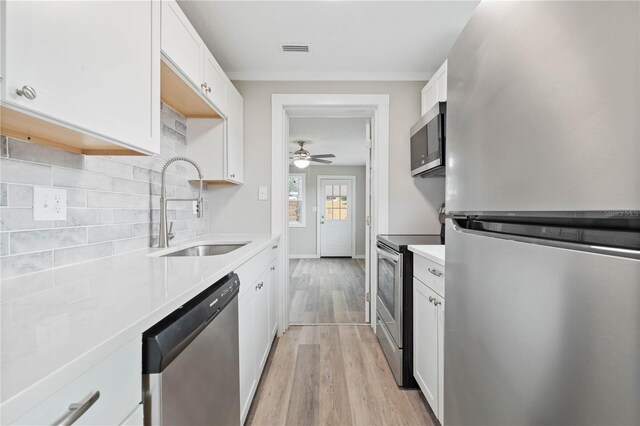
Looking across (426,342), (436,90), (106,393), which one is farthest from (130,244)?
(436,90)

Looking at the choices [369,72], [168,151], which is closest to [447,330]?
[168,151]

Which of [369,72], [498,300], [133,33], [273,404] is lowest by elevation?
[273,404]

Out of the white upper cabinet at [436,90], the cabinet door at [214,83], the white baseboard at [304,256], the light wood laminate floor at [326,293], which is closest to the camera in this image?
the cabinet door at [214,83]

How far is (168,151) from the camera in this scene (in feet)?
6.37

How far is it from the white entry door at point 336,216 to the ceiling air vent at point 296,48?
493 cm

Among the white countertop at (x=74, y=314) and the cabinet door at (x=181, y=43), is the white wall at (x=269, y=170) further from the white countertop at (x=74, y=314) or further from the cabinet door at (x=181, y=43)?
the white countertop at (x=74, y=314)

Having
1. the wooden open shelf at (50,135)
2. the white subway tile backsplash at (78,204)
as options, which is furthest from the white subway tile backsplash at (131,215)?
the wooden open shelf at (50,135)

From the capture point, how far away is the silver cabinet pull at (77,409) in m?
0.43

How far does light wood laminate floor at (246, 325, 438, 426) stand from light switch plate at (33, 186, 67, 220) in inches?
52.1

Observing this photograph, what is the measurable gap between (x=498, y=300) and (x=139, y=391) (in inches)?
30.0

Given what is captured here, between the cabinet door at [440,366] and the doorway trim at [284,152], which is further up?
the doorway trim at [284,152]

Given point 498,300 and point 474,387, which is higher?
point 498,300

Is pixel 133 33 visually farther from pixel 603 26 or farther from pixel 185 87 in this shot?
pixel 603 26

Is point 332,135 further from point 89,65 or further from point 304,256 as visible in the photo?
point 89,65
